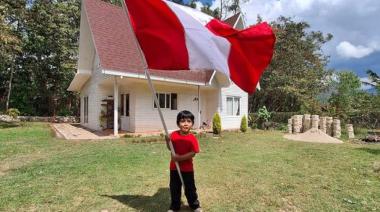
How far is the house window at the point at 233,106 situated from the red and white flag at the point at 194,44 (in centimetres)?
1777

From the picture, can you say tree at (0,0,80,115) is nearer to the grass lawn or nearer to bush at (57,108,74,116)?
bush at (57,108,74,116)

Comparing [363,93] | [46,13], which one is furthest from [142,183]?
[46,13]

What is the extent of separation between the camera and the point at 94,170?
7.84 metres

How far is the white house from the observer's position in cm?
1619

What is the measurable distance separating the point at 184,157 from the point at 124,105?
14270 millimetres

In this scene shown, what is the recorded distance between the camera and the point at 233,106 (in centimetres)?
2316

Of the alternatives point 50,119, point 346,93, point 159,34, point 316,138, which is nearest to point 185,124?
point 159,34

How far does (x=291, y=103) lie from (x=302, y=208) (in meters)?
28.3

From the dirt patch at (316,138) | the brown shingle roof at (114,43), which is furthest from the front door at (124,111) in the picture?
the dirt patch at (316,138)

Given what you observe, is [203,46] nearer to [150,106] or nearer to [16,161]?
[16,161]

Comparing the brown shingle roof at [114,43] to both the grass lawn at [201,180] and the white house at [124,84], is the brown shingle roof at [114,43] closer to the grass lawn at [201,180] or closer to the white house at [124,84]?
the white house at [124,84]

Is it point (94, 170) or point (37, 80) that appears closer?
point (94, 170)

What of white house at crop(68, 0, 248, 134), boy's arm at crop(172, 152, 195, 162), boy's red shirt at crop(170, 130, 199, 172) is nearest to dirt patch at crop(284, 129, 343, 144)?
white house at crop(68, 0, 248, 134)

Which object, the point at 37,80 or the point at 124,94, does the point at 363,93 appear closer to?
the point at 124,94
